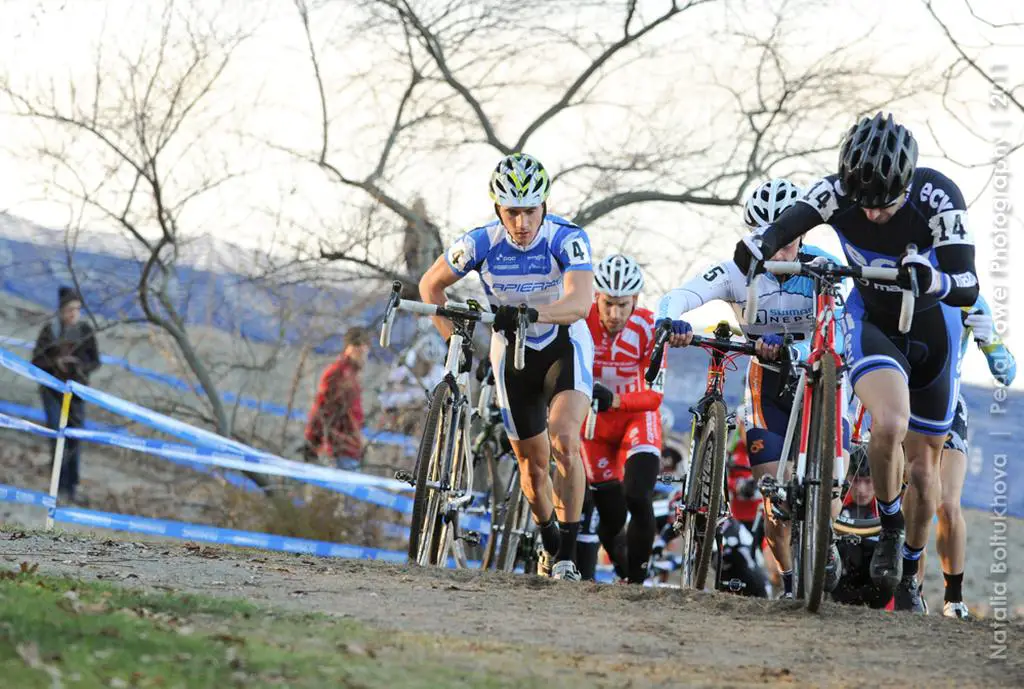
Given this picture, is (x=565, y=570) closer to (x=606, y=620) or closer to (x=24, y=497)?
(x=606, y=620)

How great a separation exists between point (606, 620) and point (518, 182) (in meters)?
3.17

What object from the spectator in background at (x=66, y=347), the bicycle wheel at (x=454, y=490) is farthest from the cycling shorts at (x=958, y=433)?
the spectator in background at (x=66, y=347)

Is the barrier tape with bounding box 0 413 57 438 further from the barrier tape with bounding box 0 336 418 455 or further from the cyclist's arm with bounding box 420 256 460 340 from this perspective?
the barrier tape with bounding box 0 336 418 455

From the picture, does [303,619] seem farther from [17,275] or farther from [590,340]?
[17,275]

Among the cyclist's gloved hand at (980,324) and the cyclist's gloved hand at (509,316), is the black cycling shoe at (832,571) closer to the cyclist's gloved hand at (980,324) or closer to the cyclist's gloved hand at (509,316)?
the cyclist's gloved hand at (509,316)

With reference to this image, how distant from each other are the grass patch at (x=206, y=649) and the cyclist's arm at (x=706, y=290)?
368cm

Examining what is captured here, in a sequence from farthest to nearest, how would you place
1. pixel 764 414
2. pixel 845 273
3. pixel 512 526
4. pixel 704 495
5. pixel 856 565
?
1. pixel 512 526
2. pixel 856 565
3. pixel 764 414
4. pixel 704 495
5. pixel 845 273

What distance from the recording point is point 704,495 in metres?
9.15

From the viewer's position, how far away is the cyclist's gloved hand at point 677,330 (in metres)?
8.61

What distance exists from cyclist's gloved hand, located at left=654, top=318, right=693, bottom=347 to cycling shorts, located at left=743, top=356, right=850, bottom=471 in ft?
Answer: 2.59

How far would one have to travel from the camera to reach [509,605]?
7.03 meters

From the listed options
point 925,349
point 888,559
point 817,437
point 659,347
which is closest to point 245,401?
point 659,347

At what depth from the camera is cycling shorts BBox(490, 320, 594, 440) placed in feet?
30.9

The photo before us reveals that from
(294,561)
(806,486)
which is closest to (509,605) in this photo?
(806,486)
